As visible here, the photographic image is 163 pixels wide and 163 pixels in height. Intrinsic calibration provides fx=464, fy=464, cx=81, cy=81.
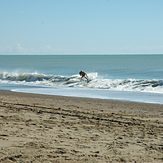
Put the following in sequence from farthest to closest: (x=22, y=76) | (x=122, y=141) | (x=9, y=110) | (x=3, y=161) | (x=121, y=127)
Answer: (x=22, y=76), (x=9, y=110), (x=121, y=127), (x=122, y=141), (x=3, y=161)

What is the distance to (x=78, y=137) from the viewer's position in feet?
29.2

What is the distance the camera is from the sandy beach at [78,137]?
7.36 m

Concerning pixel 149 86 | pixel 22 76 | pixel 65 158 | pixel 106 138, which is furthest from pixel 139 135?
pixel 22 76

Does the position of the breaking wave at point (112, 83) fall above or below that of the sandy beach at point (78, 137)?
above

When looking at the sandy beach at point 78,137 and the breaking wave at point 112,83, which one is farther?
the breaking wave at point 112,83

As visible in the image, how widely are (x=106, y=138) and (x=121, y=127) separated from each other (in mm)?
1650

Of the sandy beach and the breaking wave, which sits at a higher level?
the breaking wave

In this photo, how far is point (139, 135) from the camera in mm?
Answer: 9383

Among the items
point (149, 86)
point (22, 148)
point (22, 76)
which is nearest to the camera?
point (22, 148)

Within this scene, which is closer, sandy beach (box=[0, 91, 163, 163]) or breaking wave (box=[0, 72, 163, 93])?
sandy beach (box=[0, 91, 163, 163])

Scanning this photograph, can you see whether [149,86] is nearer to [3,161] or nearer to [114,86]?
[114,86]

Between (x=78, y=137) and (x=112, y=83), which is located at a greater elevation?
(x=112, y=83)

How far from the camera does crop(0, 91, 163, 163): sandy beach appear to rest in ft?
24.1

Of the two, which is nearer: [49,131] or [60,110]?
[49,131]
